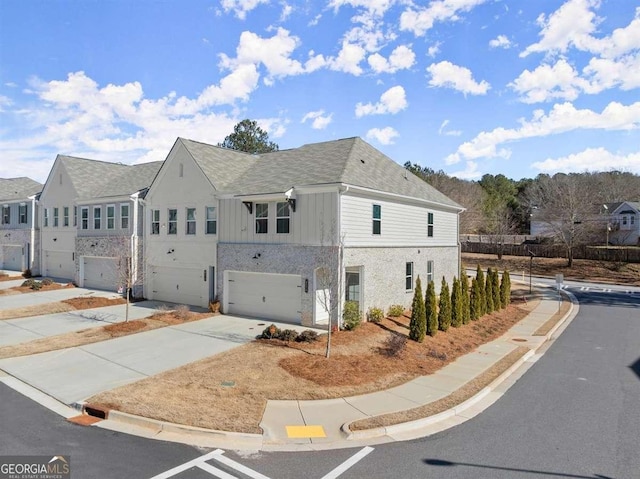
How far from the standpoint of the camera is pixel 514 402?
10.5m

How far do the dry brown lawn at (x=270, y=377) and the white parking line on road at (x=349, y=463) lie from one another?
2019 millimetres

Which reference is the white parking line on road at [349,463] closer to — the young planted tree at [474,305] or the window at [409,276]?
the window at [409,276]

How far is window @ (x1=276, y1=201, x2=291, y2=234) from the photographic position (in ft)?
59.5

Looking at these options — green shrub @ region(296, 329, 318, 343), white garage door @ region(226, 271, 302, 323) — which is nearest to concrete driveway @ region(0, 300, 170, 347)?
white garage door @ region(226, 271, 302, 323)

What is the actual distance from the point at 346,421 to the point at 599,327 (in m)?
19.3

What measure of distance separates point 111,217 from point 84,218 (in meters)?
3.72

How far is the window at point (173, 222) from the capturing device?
2296 cm

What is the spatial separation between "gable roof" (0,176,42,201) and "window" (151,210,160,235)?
20608 mm

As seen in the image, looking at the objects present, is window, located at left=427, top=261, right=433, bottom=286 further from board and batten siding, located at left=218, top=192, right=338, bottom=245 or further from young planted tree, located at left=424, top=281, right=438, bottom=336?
board and batten siding, located at left=218, top=192, right=338, bottom=245

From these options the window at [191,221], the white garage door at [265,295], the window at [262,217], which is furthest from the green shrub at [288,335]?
the window at [191,221]

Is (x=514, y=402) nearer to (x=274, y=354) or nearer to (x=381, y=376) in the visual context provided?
(x=381, y=376)

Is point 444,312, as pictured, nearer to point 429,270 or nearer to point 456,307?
point 456,307

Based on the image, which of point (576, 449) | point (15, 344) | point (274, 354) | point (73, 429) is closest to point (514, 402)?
point (576, 449)

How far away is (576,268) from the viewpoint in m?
49.8
